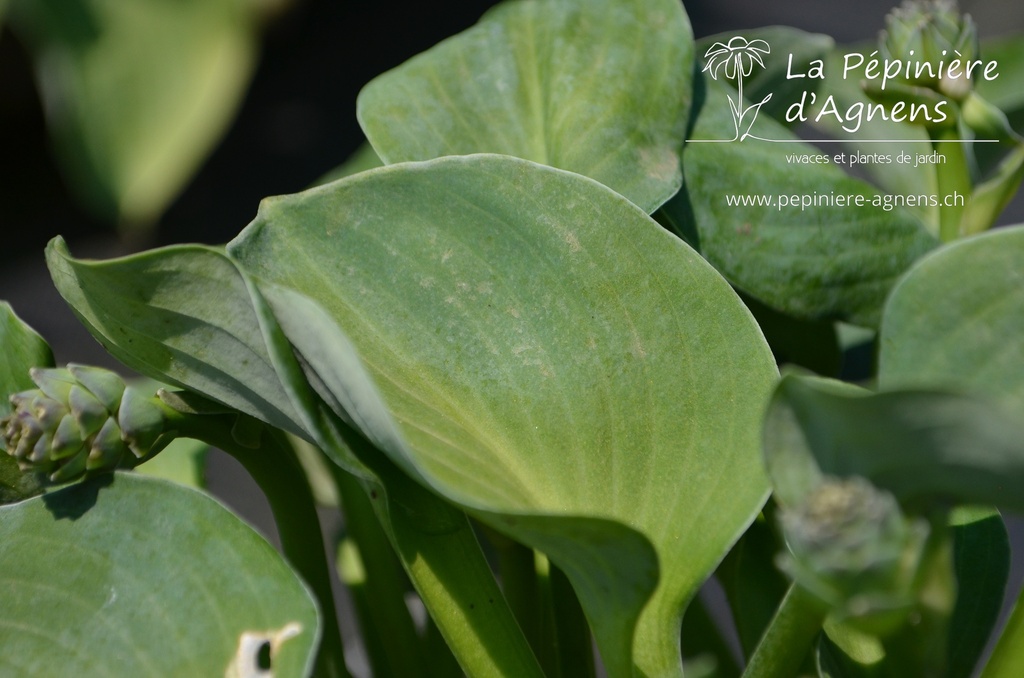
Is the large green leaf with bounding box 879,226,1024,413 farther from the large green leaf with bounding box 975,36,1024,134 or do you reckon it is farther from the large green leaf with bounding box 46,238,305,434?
the large green leaf with bounding box 975,36,1024,134

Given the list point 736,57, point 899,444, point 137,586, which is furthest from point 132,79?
point 899,444

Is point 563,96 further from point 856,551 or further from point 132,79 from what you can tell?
point 132,79

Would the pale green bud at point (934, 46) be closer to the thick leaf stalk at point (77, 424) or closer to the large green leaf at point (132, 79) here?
the thick leaf stalk at point (77, 424)

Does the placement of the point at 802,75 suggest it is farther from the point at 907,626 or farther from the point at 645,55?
the point at 907,626

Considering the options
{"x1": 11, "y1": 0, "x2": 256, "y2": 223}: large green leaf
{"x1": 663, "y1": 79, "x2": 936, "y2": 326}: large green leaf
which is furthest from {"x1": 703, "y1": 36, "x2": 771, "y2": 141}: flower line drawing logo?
{"x1": 11, "y1": 0, "x2": 256, "y2": 223}: large green leaf

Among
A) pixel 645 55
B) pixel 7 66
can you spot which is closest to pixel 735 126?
pixel 645 55

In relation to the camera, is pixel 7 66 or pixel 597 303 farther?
pixel 7 66

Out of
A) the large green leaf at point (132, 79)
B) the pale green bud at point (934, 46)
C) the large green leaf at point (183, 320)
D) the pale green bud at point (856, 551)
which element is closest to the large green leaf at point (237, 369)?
the large green leaf at point (183, 320)

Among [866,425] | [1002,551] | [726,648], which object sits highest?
[866,425]
